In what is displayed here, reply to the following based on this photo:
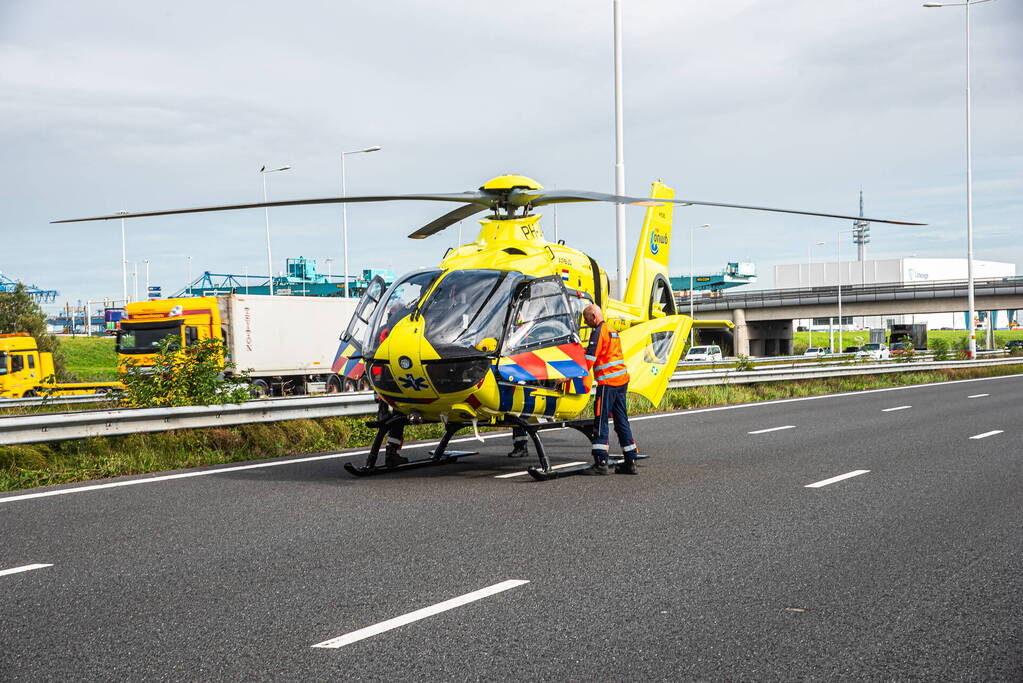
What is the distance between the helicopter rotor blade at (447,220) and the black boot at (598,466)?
303 centimetres

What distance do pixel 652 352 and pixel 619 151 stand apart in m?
9.71

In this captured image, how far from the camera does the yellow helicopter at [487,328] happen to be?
32.0 ft

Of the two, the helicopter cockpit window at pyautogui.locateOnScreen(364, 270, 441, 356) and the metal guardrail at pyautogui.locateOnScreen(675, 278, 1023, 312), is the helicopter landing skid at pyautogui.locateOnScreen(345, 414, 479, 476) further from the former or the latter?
the metal guardrail at pyautogui.locateOnScreen(675, 278, 1023, 312)

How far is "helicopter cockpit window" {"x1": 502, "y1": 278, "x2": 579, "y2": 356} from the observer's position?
10.1 m

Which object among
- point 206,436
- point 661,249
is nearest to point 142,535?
point 206,436

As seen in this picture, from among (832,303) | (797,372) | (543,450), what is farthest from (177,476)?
(832,303)

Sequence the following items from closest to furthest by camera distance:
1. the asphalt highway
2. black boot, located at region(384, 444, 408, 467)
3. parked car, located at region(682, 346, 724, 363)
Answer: the asphalt highway
black boot, located at region(384, 444, 408, 467)
parked car, located at region(682, 346, 724, 363)

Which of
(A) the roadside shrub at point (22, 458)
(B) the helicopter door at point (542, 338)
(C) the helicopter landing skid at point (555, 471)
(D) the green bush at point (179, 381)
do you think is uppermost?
(B) the helicopter door at point (542, 338)

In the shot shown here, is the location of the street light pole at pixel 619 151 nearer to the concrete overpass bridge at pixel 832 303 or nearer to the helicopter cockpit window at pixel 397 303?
the helicopter cockpit window at pixel 397 303

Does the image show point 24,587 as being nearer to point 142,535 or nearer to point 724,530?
point 142,535

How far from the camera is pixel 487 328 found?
9.86m

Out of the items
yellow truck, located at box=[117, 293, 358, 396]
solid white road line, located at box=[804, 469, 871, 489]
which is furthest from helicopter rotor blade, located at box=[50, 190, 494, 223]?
yellow truck, located at box=[117, 293, 358, 396]

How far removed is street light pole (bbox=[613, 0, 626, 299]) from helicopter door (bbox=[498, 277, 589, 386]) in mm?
10594

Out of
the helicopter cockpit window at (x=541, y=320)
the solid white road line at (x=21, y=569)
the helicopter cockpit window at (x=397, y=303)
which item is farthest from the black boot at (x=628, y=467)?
the solid white road line at (x=21, y=569)
